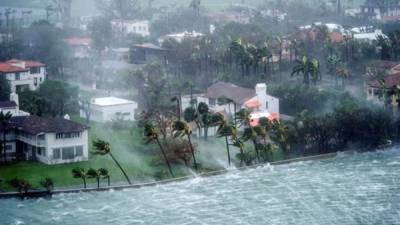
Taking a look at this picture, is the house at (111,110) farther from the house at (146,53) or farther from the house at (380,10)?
the house at (380,10)

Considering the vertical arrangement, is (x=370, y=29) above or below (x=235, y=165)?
above

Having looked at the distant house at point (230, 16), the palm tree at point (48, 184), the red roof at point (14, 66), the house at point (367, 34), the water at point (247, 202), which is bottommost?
the water at point (247, 202)

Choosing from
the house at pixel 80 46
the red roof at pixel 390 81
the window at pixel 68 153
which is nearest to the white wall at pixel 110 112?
the window at pixel 68 153

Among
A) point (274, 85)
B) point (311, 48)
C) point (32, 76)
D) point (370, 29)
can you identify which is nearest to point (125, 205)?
point (274, 85)

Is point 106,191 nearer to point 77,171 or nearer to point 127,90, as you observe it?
point 77,171

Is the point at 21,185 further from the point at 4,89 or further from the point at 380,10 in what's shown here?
the point at 380,10
